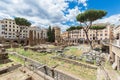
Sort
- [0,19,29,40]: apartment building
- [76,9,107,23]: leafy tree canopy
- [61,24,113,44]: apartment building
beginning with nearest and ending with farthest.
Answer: [76,9,107,23]: leafy tree canopy → [0,19,29,40]: apartment building → [61,24,113,44]: apartment building

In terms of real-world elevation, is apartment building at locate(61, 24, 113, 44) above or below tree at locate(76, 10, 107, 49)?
below

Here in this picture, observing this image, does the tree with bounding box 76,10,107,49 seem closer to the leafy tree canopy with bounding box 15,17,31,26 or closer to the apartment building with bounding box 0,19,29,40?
the leafy tree canopy with bounding box 15,17,31,26

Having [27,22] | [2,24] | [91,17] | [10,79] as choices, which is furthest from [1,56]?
[2,24]

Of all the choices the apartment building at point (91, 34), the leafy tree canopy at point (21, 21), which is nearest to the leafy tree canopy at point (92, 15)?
the leafy tree canopy at point (21, 21)

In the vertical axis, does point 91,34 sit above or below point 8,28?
below

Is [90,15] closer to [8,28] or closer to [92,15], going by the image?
[92,15]

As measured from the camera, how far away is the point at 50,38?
47.9m

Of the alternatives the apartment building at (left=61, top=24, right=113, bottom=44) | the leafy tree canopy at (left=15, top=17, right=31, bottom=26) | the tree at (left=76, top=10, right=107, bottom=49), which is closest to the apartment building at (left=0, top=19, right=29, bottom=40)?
the leafy tree canopy at (left=15, top=17, right=31, bottom=26)

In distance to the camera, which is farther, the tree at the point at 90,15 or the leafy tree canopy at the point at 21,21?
the leafy tree canopy at the point at 21,21

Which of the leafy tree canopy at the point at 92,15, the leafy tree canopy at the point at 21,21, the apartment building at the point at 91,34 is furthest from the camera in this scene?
the apartment building at the point at 91,34

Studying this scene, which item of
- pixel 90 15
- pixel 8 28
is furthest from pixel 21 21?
pixel 90 15

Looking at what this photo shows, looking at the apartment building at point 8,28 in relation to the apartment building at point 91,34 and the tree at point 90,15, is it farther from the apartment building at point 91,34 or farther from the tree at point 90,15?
the tree at point 90,15

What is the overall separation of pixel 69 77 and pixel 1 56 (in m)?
5.93

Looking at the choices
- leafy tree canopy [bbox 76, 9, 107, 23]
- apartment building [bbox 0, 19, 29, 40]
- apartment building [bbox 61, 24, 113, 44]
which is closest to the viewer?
leafy tree canopy [bbox 76, 9, 107, 23]
